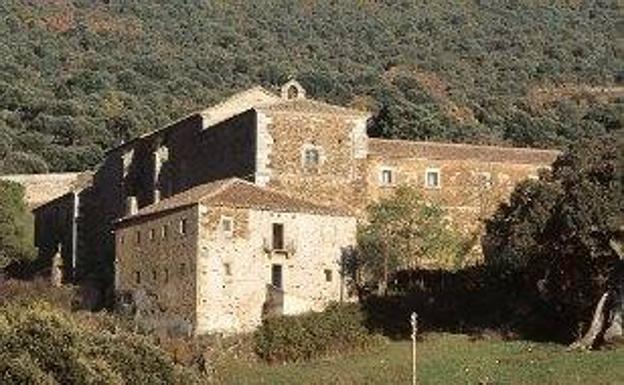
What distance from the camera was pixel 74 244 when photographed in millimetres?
69812

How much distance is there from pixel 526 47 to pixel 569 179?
85381 millimetres

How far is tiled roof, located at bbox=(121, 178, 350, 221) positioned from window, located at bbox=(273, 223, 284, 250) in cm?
60

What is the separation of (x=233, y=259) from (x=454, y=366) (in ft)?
35.5

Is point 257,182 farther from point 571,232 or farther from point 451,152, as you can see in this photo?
point 571,232

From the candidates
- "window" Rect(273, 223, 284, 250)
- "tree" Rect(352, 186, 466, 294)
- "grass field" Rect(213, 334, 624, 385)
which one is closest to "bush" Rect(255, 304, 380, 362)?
"grass field" Rect(213, 334, 624, 385)

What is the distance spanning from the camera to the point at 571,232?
45.6m

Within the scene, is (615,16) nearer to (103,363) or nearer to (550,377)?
(550,377)

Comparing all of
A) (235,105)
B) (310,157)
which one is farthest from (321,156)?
(235,105)

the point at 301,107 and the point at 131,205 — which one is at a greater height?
the point at 301,107

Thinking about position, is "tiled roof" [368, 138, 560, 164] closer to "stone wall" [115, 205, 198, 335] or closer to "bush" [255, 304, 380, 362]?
"stone wall" [115, 205, 198, 335]

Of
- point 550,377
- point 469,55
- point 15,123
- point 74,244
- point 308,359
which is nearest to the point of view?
point 550,377

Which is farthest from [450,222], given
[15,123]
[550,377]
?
[15,123]

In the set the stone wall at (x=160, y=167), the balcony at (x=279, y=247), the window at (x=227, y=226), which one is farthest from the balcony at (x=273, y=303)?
the stone wall at (x=160, y=167)

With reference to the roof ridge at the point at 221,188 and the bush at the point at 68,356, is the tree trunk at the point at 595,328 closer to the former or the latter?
the bush at the point at 68,356
